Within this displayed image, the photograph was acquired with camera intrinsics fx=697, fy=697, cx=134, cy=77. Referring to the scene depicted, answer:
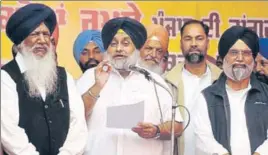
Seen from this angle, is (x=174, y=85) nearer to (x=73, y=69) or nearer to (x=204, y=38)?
(x=204, y=38)

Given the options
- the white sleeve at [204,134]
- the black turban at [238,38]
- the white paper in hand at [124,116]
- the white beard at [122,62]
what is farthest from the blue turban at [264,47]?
the white paper in hand at [124,116]

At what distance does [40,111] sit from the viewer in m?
4.61

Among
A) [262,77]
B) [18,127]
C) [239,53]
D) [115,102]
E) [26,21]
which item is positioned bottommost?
[18,127]

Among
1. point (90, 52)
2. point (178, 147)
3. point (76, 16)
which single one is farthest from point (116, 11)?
point (178, 147)

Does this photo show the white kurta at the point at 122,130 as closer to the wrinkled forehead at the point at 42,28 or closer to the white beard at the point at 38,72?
the white beard at the point at 38,72

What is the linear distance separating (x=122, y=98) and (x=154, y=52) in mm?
847

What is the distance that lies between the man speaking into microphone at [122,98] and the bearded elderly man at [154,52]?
59 centimetres

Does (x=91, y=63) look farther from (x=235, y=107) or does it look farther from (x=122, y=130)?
(x=235, y=107)

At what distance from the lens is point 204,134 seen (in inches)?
191

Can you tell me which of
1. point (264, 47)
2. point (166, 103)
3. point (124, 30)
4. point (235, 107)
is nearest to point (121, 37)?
point (124, 30)

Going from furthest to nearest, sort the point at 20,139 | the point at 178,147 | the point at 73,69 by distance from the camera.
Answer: the point at 73,69
the point at 178,147
the point at 20,139

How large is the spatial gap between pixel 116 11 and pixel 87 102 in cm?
185

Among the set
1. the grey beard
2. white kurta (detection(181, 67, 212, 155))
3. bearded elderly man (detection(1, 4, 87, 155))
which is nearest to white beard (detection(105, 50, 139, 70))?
bearded elderly man (detection(1, 4, 87, 155))

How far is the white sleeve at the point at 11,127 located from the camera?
174 inches
